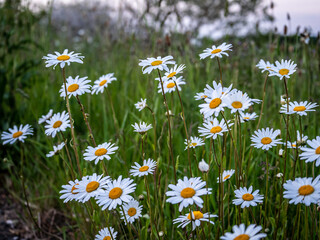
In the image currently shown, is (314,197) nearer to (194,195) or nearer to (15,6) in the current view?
(194,195)

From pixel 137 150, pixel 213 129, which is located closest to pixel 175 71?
pixel 213 129

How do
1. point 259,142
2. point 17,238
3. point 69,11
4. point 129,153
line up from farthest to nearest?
point 69,11
point 129,153
point 17,238
point 259,142

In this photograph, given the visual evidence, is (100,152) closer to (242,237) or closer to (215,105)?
(215,105)

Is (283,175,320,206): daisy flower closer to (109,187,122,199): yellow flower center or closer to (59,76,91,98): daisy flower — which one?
(109,187,122,199): yellow flower center

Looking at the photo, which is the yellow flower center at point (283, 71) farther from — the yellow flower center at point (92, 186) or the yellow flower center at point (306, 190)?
the yellow flower center at point (92, 186)

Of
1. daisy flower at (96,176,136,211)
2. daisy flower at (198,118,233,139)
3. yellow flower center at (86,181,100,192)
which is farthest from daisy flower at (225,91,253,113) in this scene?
yellow flower center at (86,181,100,192)

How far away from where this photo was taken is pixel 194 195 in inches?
40.5

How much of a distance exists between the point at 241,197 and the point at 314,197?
264 millimetres

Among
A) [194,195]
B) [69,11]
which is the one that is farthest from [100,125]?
[69,11]

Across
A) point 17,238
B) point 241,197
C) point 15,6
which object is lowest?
point 17,238

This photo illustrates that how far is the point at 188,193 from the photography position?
1.02 metres

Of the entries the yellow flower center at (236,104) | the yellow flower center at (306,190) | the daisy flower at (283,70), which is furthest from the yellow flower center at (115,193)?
the daisy flower at (283,70)

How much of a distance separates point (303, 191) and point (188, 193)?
0.36m

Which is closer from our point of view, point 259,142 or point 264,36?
point 259,142
